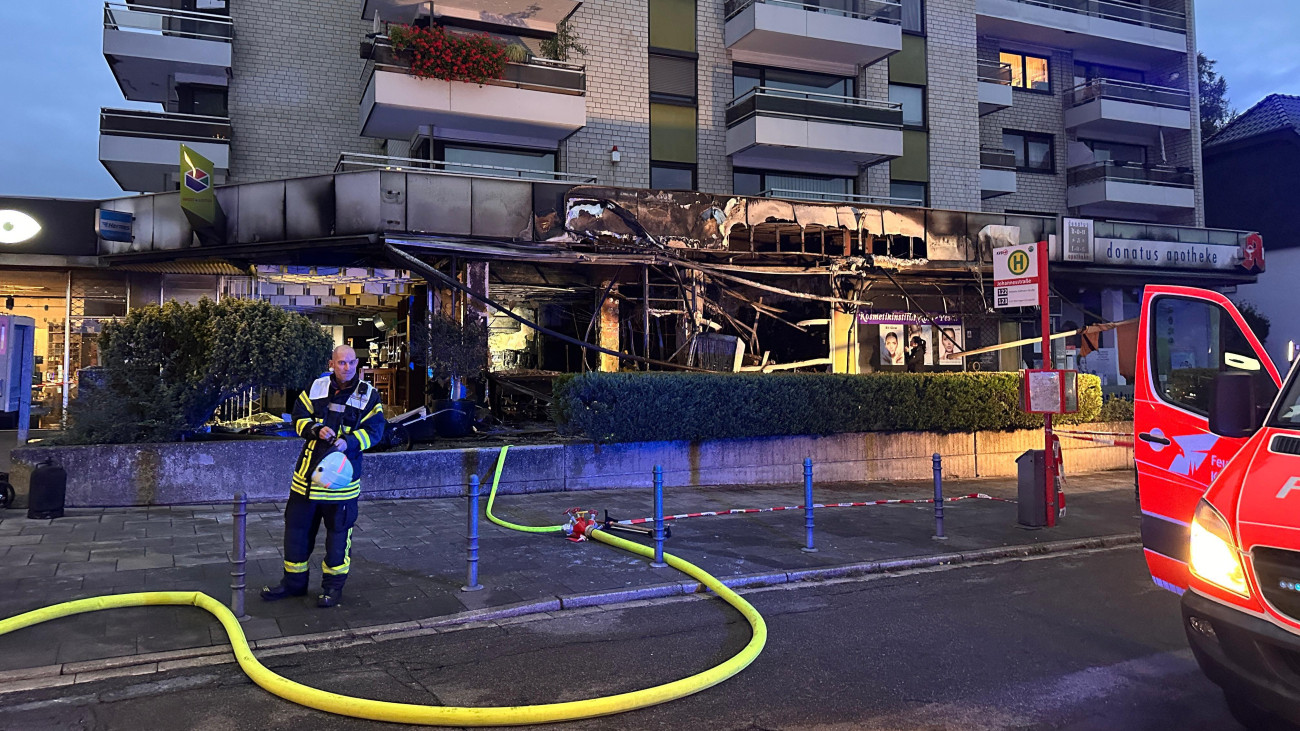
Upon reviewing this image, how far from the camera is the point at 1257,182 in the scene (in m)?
27.9

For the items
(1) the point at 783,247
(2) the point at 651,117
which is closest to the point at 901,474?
(1) the point at 783,247

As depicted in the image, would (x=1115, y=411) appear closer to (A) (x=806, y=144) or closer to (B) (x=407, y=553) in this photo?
(A) (x=806, y=144)

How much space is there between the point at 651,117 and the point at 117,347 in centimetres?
1348

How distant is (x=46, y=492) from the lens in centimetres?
909

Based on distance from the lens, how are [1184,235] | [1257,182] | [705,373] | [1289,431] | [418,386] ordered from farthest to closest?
[1257,182], [1184,235], [418,386], [705,373], [1289,431]

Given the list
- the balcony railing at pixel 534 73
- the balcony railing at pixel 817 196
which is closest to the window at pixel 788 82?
the balcony railing at pixel 817 196

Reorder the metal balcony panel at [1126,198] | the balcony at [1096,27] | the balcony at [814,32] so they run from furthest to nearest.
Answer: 1. the metal balcony panel at [1126,198]
2. the balcony at [1096,27]
3. the balcony at [814,32]

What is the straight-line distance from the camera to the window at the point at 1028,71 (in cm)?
2669

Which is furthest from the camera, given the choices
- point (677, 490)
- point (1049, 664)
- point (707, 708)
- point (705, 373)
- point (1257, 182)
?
point (1257, 182)

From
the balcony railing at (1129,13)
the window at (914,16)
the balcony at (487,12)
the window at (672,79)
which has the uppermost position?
the balcony railing at (1129,13)

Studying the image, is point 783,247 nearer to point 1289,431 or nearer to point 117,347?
point 117,347

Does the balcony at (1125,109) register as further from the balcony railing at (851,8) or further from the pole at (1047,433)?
the pole at (1047,433)

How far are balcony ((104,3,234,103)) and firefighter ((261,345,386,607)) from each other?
14.9m

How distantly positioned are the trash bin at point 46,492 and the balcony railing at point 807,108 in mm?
15997
